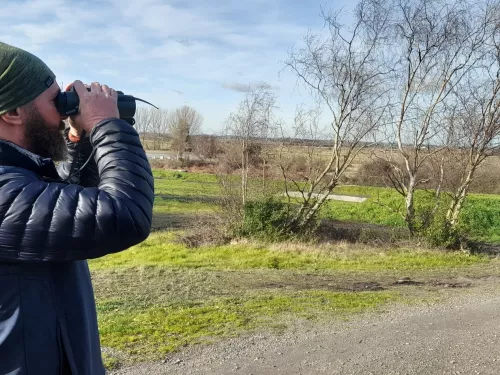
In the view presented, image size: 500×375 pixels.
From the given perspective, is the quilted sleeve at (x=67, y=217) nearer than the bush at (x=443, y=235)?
Yes

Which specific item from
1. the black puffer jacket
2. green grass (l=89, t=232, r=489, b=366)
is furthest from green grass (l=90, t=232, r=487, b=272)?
the black puffer jacket

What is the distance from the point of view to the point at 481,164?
1444 cm

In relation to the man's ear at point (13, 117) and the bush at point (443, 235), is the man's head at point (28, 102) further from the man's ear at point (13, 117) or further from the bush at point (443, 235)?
the bush at point (443, 235)

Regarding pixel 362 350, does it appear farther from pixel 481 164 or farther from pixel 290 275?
pixel 481 164

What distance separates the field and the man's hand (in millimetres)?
3979

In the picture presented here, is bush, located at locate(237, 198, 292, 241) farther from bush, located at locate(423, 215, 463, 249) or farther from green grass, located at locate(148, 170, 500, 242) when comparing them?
bush, located at locate(423, 215, 463, 249)

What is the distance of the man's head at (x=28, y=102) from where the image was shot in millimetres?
1460

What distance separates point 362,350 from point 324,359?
54cm

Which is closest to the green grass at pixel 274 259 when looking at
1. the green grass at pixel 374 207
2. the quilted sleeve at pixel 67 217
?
the green grass at pixel 374 207

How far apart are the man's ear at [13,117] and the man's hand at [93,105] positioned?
0.60 feet

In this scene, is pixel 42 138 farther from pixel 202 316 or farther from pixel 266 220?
pixel 266 220

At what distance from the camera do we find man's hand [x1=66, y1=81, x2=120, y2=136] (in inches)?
63.3

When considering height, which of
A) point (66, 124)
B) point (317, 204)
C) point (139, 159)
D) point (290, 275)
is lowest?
point (290, 275)

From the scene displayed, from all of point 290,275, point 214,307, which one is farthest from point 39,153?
point 290,275
